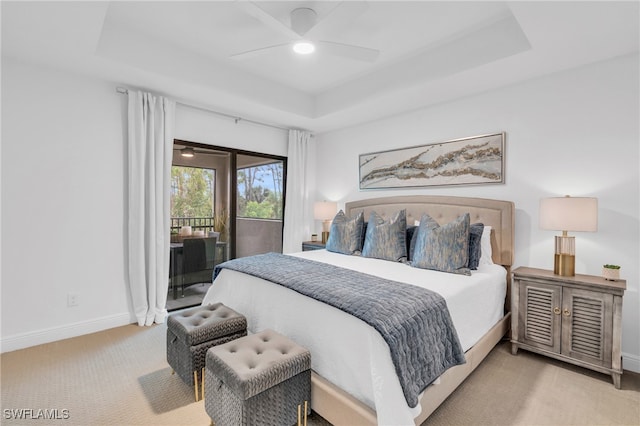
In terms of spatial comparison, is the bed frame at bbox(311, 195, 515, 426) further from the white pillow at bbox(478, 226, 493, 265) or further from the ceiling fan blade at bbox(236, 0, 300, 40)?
the ceiling fan blade at bbox(236, 0, 300, 40)

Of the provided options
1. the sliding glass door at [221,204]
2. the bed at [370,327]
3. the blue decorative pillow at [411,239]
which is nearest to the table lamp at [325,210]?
the sliding glass door at [221,204]

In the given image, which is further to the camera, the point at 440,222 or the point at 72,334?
the point at 440,222

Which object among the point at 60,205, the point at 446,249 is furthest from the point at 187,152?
the point at 446,249

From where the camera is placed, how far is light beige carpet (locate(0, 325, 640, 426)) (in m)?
1.86

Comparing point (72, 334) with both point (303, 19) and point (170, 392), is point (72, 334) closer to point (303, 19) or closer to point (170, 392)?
point (170, 392)

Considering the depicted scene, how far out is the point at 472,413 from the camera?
1.90 metres

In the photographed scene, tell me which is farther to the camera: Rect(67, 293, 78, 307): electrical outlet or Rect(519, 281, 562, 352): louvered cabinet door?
Rect(67, 293, 78, 307): electrical outlet

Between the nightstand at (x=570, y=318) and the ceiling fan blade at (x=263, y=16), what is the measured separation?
8.54 ft

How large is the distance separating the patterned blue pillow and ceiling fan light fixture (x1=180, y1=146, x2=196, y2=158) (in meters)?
2.36

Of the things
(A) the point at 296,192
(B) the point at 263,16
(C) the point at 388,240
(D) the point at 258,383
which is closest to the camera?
(D) the point at 258,383

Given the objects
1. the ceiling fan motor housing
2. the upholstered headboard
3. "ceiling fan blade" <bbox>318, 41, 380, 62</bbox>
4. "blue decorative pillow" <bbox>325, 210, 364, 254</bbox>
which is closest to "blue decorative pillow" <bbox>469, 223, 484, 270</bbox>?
the upholstered headboard

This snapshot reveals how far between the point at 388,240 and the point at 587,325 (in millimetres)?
1648

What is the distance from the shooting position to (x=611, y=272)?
7.66 ft

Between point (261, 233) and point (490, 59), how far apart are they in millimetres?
3491
